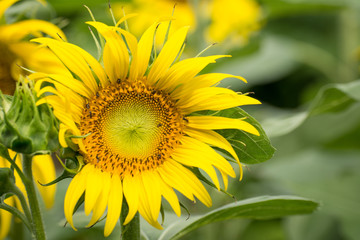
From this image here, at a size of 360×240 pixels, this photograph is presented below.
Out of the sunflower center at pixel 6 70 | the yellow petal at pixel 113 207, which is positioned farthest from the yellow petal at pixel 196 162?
the sunflower center at pixel 6 70

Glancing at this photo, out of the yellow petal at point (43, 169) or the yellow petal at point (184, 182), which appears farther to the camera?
the yellow petal at point (43, 169)

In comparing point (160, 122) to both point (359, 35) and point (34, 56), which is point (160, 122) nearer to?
point (34, 56)

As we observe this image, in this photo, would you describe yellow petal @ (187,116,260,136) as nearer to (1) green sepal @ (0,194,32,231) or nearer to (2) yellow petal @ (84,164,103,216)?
(2) yellow petal @ (84,164,103,216)

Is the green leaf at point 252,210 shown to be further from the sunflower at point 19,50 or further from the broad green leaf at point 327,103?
the sunflower at point 19,50

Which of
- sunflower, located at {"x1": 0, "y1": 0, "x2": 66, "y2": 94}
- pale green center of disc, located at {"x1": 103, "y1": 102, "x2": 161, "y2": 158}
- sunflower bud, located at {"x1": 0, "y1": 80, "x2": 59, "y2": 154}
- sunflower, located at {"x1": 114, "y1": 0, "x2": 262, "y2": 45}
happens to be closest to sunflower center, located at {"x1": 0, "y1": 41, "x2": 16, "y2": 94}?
sunflower, located at {"x1": 0, "y1": 0, "x2": 66, "y2": 94}

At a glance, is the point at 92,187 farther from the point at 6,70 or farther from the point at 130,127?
the point at 6,70

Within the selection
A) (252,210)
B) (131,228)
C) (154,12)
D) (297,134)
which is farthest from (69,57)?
(154,12)

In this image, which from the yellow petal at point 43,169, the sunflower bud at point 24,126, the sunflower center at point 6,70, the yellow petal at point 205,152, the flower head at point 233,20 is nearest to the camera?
the sunflower bud at point 24,126
